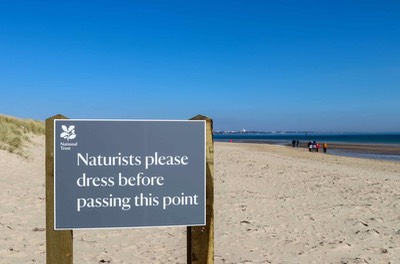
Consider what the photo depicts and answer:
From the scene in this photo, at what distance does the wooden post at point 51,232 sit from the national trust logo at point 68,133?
0.09 m

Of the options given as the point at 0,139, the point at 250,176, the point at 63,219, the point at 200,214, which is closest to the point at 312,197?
the point at 250,176

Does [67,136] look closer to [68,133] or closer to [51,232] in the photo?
[68,133]

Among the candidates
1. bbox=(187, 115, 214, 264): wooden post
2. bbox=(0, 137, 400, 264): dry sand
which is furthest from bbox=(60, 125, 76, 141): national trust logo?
bbox=(0, 137, 400, 264): dry sand

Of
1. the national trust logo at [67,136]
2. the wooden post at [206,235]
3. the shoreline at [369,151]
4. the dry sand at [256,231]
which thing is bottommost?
the shoreline at [369,151]

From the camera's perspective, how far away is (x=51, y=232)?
319 centimetres

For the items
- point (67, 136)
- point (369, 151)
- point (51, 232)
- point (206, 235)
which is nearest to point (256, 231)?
point (206, 235)

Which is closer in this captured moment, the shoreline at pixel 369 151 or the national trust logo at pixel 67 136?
the national trust logo at pixel 67 136

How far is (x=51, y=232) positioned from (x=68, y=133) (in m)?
0.84

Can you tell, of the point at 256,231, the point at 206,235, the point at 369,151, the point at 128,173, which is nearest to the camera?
the point at 128,173

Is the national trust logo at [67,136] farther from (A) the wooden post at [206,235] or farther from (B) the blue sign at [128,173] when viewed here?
(A) the wooden post at [206,235]

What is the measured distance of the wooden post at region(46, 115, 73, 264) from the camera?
10.5ft

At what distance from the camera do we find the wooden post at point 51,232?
3.19m

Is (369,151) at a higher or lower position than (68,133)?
lower

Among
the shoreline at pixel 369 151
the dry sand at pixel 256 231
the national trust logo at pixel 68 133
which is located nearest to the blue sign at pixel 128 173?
the national trust logo at pixel 68 133
